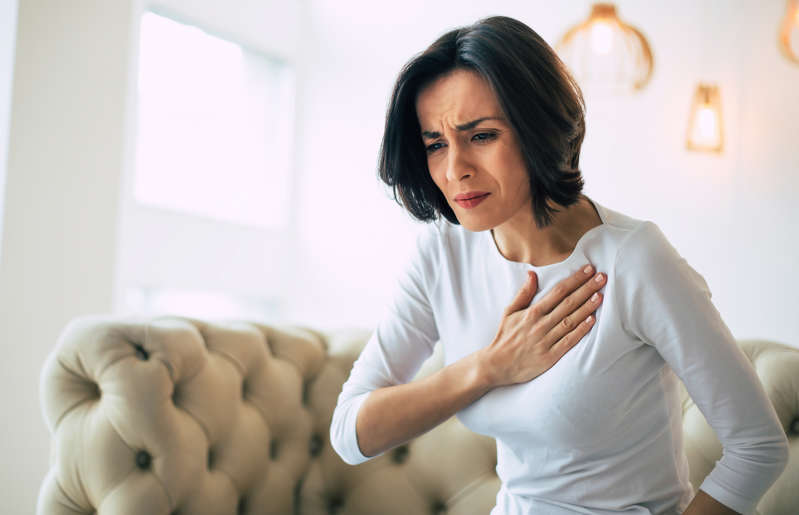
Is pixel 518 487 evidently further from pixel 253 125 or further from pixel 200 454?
pixel 253 125

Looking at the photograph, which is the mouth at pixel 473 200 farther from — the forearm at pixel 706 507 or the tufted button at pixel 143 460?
the tufted button at pixel 143 460

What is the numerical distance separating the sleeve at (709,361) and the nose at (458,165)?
0.80 feet

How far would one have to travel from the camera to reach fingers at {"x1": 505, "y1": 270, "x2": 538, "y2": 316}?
112cm

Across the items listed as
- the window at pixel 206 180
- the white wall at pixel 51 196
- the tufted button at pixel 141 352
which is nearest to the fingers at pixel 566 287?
the tufted button at pixel 141 352

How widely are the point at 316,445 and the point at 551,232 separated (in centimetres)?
77

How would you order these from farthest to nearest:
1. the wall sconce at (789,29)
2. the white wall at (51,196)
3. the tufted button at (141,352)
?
1. the wall sconce at (789,29)
2. the white wall at (51,196)
3. the tufted button at (141,352)

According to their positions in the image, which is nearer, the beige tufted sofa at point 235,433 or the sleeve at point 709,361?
the sleeve at point 709,361

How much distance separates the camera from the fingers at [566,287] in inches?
42.0

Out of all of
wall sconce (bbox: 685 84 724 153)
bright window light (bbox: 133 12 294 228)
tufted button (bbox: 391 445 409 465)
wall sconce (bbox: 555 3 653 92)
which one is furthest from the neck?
bright window light (bbox: 133 12 294 228)

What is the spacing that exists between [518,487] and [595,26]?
229 cm

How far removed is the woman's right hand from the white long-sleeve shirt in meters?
0.01

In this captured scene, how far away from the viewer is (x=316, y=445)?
5.32 ft

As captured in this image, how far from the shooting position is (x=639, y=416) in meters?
1.07

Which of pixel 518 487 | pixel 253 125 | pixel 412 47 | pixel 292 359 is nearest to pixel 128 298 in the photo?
pixel 253 125
